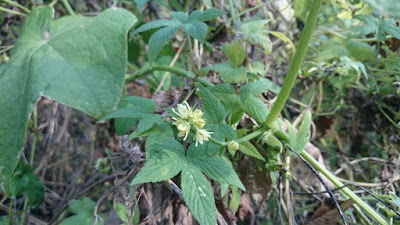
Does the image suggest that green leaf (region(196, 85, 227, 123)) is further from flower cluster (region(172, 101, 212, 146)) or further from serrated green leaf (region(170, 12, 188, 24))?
serrated green leaf (region(170, 12, 188, 24))

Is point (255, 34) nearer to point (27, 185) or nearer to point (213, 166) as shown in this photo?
point (213, 166)

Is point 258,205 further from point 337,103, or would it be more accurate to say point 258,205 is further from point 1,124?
point 1,124

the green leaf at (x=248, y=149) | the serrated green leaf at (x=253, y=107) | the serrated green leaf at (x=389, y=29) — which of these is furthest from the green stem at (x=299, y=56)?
the serrated green leaf at (x=389, y=29)

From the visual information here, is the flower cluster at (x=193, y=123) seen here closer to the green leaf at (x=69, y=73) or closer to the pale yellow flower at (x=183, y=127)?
the pale yellow flower at (x=183, y=127)

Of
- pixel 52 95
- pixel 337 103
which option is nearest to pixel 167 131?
pixel 52 95

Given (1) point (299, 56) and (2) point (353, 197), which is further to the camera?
(2) point (353, 197)


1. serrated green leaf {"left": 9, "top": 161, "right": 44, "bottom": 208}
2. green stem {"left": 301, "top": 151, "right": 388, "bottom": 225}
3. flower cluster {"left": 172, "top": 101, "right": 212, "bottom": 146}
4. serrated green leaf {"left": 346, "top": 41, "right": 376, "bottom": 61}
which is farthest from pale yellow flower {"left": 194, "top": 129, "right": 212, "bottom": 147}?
serrated green leaf {"left": 346, "top": 41, "right": 376, "bottom": 61}

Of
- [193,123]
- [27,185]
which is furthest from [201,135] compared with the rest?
[27,185]
